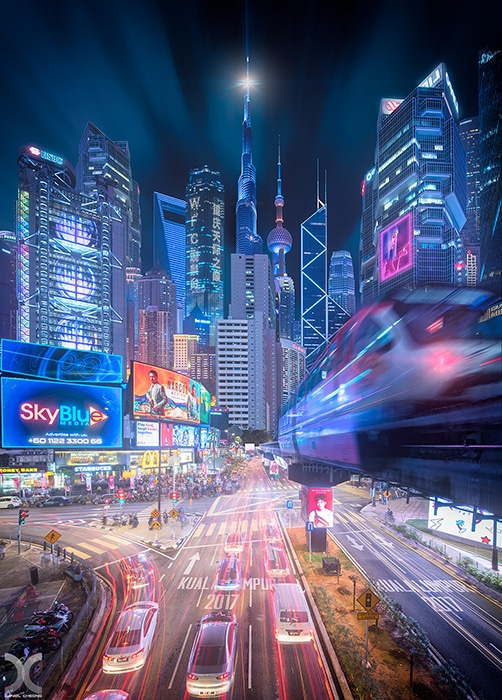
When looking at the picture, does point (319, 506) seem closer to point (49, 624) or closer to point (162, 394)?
point (49, 624)

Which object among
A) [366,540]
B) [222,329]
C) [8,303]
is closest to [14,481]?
[366,540]

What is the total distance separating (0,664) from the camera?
11.7m

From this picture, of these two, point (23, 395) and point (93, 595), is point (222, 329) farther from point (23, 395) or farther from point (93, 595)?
point (93, 595)

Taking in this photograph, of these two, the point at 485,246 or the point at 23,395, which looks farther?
the point at 485,246

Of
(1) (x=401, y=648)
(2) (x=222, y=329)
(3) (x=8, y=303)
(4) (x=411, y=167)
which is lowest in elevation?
(1) (x=401, y=648)

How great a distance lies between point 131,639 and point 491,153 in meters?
158

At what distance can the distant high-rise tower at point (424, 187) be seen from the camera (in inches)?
4820

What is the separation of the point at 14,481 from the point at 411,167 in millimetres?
141642

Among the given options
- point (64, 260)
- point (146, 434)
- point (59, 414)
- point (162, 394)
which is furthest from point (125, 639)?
point (64, 260)

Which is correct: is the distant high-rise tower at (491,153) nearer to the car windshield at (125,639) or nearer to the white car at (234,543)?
the white car at (234,543)

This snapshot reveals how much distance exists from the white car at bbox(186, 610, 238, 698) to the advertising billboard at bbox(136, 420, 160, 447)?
38.8 m

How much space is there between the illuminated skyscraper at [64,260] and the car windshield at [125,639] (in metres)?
92.5

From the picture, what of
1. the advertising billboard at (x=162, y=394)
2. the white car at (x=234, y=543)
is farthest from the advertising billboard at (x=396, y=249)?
the white car at (x=234, y=543)

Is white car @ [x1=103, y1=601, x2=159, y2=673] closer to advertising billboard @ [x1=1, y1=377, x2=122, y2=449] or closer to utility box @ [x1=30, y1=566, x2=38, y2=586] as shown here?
utility box @ [x1=30, y1=566, x2=38, y2=586]
